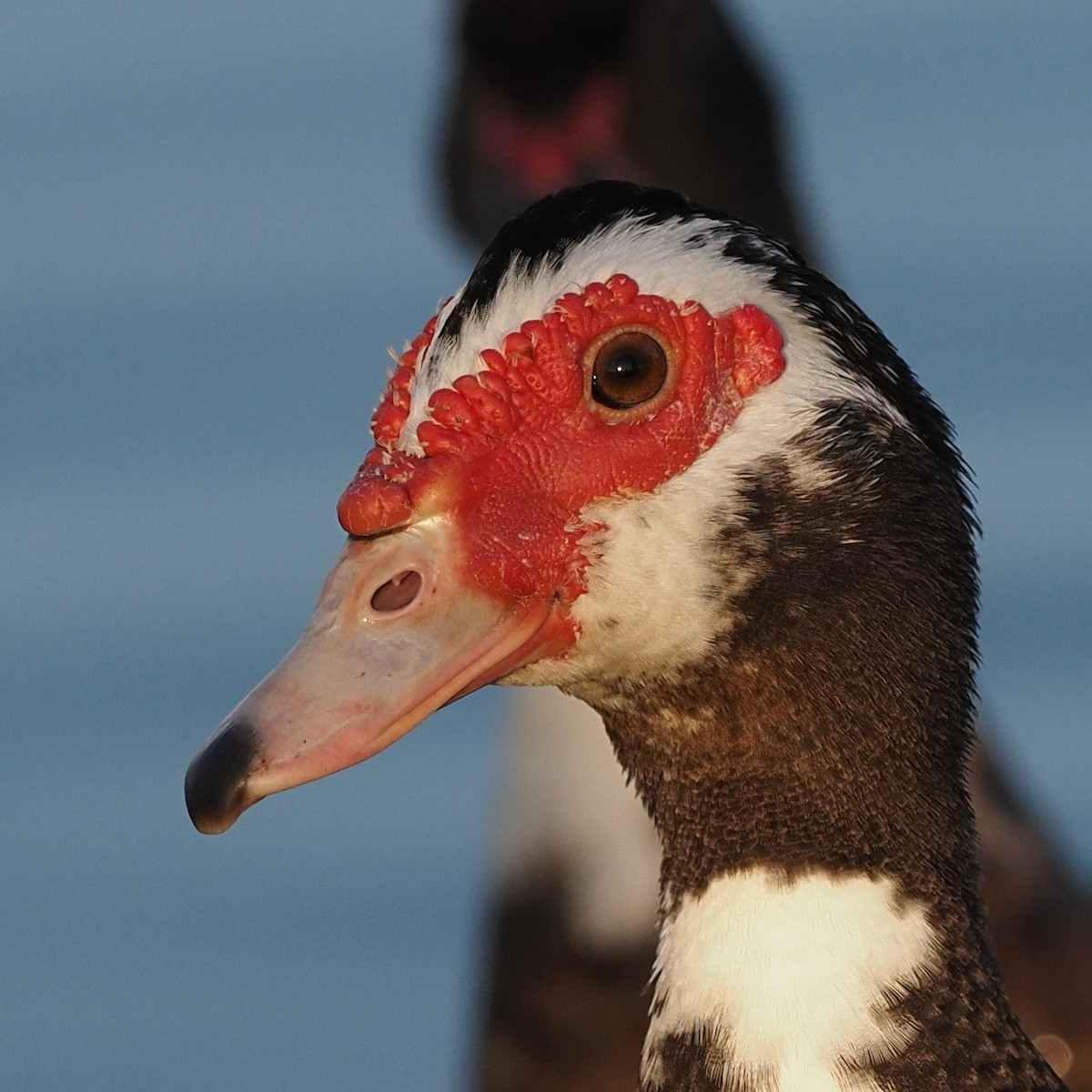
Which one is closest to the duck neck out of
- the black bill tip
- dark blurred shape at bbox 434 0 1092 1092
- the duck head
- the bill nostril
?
the duck head

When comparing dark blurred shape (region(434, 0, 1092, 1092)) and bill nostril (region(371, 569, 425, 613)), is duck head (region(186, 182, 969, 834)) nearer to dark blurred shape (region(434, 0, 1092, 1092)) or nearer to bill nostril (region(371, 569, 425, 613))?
bill nostril (region(371, 569, 425, 613))

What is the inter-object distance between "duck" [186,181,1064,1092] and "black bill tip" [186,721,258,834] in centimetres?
7

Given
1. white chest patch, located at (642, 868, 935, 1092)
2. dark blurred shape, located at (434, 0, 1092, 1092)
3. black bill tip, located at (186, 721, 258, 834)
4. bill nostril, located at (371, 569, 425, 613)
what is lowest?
white chest patch, located at (642, 868, 935, 1092)

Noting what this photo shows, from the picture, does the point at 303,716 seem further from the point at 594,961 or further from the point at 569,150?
the point at 569,150

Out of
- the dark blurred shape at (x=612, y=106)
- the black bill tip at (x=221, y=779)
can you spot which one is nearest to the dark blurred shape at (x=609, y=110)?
the dark blurred shape at (x=612, y=106)

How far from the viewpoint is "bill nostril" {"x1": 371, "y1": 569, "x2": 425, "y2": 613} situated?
2.47 metres

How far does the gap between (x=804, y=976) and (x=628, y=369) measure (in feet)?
2.10

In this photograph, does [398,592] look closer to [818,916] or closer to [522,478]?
[522,478]

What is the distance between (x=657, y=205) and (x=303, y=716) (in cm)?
64

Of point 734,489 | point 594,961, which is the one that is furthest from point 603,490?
point 594,961

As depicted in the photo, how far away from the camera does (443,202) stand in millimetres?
5781

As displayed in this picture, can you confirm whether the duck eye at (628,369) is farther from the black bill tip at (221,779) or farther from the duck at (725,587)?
the black bill tip at (221,779)

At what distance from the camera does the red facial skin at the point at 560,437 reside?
2.48 meters

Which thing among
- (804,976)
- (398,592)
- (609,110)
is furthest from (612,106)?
(804,976)
